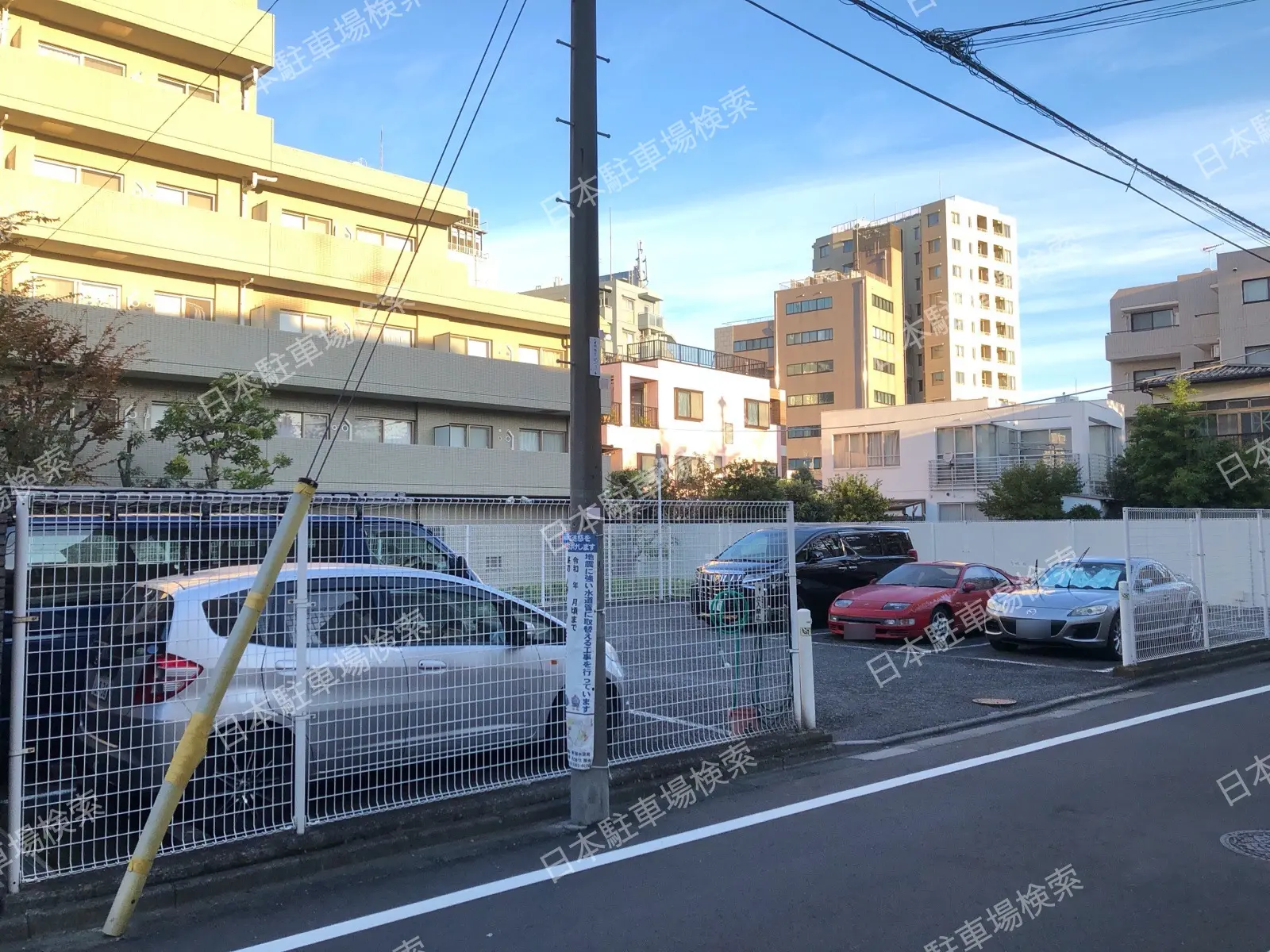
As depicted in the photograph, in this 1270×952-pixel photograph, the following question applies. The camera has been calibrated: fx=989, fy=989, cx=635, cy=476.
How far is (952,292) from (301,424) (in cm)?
5427

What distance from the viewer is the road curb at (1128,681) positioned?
8.78 meters

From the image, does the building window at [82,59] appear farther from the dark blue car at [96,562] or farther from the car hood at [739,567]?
the dark blue car at [96,562]

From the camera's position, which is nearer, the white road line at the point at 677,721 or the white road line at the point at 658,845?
the white road line at the point at 658,845

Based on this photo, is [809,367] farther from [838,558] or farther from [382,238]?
[838,558]

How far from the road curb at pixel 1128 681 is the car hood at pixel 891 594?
3.35 m

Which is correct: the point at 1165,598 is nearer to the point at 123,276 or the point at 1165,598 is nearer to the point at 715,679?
the point at 715,679

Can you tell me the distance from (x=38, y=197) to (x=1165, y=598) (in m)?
21.7

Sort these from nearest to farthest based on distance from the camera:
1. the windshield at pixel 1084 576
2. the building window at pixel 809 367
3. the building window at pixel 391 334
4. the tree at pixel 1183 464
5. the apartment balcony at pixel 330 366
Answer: the windshield at pixel 1084 576, the apartment balcony at pixel 330 366, the building window at pixel 391 334, the tree at pixel 1183 464, the building window at pixel 809 367

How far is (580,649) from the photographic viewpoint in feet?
20.6

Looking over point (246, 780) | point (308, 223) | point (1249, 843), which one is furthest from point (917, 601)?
point (308, 223)

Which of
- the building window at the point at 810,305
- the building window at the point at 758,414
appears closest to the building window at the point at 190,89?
the building window at the point at 758,414

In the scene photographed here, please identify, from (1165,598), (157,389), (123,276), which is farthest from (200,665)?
(123,276)

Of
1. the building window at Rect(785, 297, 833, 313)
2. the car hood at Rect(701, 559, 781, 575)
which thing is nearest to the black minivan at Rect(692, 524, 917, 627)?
the car hood at Rect(701, 559, 781, 575)

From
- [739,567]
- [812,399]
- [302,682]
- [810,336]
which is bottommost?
[302,682]
